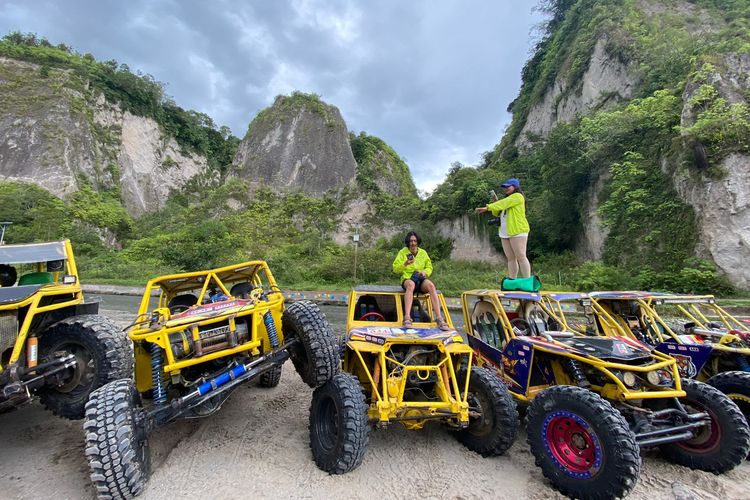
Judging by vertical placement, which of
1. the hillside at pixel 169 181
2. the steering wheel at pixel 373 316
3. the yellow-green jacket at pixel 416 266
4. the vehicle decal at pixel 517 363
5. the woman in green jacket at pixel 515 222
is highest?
the hillside at pixel 169 181

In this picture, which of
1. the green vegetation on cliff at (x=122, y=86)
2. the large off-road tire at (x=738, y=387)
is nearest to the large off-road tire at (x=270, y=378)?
the large off-road tire at (x=738, y=387)

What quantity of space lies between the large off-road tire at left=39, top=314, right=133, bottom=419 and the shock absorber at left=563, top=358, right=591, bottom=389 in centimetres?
498

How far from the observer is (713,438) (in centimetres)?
362

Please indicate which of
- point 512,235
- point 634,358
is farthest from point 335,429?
point 512,235

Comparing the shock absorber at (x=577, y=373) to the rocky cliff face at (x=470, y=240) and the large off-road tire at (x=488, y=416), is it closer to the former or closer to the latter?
the large off-road tire at (x=488, y=416)

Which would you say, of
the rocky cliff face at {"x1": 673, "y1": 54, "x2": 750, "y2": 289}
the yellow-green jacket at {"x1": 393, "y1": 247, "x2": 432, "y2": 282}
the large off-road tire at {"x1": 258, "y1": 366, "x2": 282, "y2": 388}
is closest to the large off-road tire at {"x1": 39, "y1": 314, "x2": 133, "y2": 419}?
the large off-road tire at {"x1": 258, "y1": 366, "x2": 282, "y2": 388}

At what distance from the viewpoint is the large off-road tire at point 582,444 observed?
288 cm

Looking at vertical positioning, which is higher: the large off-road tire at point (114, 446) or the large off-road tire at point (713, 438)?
the large off-road tire at point (114, 446)

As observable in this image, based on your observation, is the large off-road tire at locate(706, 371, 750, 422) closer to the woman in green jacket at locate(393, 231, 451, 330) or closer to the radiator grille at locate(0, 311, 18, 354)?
the woman in green jacket at locate(393, 231, 451, 330)

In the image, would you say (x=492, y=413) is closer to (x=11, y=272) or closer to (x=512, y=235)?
(x=512, y=235)

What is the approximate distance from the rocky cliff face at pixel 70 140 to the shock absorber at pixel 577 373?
43060mm

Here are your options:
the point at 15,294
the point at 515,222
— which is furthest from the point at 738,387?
the point at 15,294

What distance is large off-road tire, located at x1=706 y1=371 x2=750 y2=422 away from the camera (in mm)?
4137

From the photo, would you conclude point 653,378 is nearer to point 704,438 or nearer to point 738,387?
point 704,438
